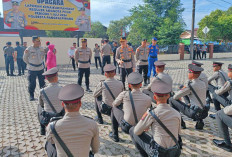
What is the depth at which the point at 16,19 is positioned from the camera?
1542cm

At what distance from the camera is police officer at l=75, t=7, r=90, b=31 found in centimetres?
1802

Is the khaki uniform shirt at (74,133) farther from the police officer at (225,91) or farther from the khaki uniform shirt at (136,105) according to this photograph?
the police officer at (225,91)

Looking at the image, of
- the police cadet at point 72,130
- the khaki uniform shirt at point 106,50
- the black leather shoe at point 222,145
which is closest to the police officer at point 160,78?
the black leather shoe at point 222,145

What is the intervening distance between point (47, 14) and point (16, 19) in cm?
251

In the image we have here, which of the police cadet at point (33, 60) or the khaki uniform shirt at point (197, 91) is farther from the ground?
the police cadet at point (33, 60)

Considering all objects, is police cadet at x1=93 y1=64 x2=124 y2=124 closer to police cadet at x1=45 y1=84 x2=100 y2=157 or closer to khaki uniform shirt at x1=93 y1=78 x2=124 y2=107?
khaki uniform shirt at x1=93 y1=78 x2=124 y2=107

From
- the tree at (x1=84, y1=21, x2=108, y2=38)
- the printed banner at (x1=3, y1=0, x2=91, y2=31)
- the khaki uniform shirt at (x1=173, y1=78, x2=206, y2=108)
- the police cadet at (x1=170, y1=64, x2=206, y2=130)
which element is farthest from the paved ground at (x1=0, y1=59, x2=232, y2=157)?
the tree at (x1=84, y1=21, x2=108, y2=38)

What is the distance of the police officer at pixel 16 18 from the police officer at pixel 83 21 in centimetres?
460

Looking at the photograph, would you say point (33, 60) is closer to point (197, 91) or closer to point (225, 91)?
point (197, 91)

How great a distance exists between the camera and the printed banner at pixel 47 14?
15.2 metres

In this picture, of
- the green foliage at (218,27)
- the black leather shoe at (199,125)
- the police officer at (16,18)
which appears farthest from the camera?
A: the green foliage at (218,27)

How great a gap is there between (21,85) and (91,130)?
7930 millimetres

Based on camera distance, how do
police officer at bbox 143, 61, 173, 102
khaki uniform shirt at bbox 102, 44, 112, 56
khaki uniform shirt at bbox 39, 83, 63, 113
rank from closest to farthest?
khaki uniform shirt at bbox 39, 83, 63, 113
police officer at bbox 143, 61, 173, 102
khaki uniform shirt at bbox 102, 44, 112, 56

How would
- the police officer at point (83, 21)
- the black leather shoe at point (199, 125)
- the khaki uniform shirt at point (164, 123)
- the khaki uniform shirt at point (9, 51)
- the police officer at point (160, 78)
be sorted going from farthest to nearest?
the police officer at point (83, 21)
the khaki uniform shirt at point (9, 51)
the police officer at point (160, 78)
the black leather shoe at point (199, 125)
the khaki uniform shirt at point (164, 123)
